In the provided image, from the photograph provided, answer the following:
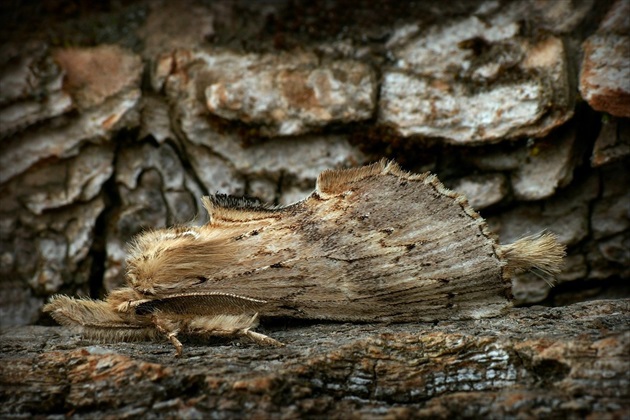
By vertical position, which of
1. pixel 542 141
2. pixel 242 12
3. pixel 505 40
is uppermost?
pixel 242 12

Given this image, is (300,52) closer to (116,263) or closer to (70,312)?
(116,263)

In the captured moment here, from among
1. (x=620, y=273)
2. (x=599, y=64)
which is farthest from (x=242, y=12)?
(x=620, y=273)

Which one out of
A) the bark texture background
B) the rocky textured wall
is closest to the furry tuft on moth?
the bark texture background

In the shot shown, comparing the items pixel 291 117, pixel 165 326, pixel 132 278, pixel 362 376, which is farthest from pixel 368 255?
pixel 291 117

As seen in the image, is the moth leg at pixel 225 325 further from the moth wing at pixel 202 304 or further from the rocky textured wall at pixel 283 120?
the rocky textured wall at pixel 283 120

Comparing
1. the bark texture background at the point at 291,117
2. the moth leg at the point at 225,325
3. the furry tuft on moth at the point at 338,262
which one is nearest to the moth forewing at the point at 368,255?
the furry tuft on moth at the point at 338,262

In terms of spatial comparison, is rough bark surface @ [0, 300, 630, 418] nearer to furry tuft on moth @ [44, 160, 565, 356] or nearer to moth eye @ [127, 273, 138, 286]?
furry tuft on moth @ [44, 160, 565, 356]

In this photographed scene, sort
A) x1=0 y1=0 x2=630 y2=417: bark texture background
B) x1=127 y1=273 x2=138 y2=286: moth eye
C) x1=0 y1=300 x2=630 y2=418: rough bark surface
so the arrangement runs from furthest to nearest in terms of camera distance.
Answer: x1=0 y1=0 x2=630 y2=417: bark texture background → x1=127 y1=273 x2=138 y2=286: moth eye → x1=0 y1=300 x2=630 y2=418: rough bark surface
